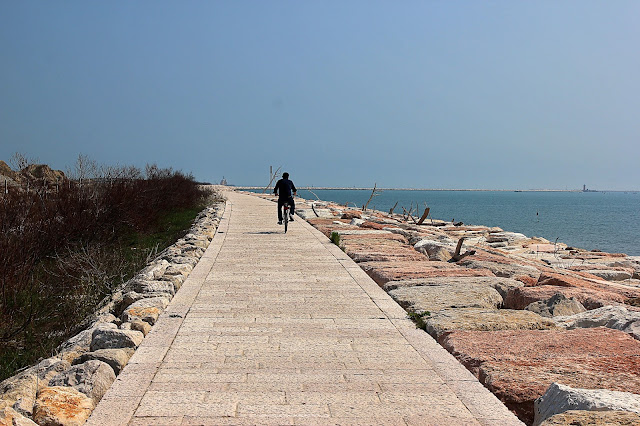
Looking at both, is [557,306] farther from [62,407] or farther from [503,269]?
[62,407]

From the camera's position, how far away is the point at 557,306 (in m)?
6.25

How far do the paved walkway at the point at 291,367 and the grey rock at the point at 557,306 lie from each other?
1.44 meters

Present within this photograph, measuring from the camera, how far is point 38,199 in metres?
13.6

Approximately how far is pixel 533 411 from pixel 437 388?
0.60m

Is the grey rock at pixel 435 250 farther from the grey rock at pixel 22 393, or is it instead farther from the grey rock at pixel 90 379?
the grey rock at pixel 22 393

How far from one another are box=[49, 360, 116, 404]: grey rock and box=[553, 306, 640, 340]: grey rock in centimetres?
398

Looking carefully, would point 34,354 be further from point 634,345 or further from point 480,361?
point 634,345

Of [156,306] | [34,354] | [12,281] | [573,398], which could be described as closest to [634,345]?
[573,398]

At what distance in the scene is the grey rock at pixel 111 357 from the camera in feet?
14.1

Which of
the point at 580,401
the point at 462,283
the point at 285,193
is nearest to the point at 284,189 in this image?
the point at 285,193

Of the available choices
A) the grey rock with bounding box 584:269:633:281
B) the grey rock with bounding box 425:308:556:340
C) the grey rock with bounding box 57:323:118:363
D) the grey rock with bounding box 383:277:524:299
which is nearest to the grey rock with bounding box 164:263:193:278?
the grey rock with bounding box 57:323:118:363

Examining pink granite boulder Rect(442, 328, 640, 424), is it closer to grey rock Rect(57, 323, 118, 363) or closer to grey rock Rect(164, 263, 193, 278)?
grey rock Rect(57, 323, 118, 363)

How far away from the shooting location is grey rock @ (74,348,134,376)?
430cm

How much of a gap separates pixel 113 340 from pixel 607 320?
427 centimetres
